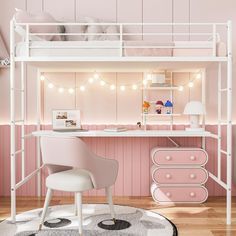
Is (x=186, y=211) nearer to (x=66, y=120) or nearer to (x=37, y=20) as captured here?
(x=66, y=120)

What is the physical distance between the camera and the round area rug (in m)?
3.00

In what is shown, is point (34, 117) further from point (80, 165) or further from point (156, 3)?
point (156, 3)

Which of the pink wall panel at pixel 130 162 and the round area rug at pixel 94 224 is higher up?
the pink wall panel at pixel 130 162

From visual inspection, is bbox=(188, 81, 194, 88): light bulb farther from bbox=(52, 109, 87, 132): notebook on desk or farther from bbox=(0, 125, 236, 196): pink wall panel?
bbox=(52, 109, 87, 132): notebook on desk

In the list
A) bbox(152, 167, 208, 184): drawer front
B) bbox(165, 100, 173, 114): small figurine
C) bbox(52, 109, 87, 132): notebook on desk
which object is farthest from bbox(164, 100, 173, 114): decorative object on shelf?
bbox(52, 109, 87, 132): notebook on desk

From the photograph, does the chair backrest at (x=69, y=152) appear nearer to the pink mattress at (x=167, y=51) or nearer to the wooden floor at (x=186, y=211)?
the wooden floor at (x=186, y=211)

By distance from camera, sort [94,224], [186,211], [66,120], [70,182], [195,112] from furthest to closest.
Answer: [66,120] < [195,112] < [186,211] < [94,224] < [70,182]

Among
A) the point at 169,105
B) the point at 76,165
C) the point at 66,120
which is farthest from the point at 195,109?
the point at 76,165

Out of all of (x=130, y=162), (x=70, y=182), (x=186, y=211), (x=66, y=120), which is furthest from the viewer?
(x=130, y=162)

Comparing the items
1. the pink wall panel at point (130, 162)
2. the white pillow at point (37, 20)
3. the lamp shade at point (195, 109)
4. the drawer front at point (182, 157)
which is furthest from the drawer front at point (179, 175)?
the white pillow at point (37, 20)

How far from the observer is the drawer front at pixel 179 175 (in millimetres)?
3957

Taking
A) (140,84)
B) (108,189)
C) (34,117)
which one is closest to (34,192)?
(34,117)

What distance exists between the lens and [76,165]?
9.54 feet

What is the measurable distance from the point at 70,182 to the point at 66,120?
142cm
